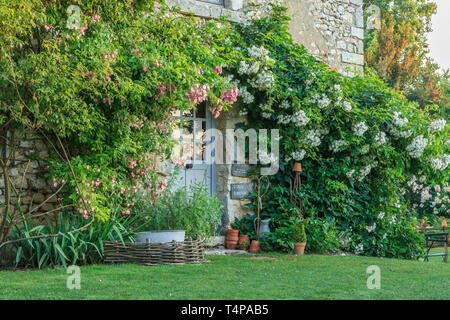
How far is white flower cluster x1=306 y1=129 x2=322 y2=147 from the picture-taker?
7.59 m

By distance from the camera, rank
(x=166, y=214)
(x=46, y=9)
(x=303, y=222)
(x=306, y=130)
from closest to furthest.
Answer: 1. (x=46, y=9)
2. (x=166, y=214)
3. (x=303, y=222)
4. (x=306, y=130)

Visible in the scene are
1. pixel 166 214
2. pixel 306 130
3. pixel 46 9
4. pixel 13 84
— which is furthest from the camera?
pixel 306 130

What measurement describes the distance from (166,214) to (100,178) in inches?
34.0

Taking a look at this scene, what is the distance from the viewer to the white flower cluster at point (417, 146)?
8109mm

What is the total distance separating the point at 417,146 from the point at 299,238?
2561mm

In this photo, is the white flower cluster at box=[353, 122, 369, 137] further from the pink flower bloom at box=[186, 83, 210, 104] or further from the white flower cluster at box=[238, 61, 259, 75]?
the pink flower bloom at box=[186, 83, 210, 104]

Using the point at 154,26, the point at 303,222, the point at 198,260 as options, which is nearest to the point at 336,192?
the point at 303,222

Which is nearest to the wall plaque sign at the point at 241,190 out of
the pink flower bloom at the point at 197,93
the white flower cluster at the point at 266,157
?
the white flower cluster at the point at 266,157

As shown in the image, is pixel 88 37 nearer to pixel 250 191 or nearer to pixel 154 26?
pixel 154 26

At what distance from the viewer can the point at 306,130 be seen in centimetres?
760

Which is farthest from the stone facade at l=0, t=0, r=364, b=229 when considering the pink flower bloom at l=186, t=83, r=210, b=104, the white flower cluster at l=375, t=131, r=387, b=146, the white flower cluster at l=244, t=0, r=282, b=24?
the pink flower bloom at l=186, t=83, r=210, b=104

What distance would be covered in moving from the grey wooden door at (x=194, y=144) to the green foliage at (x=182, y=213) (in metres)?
0.97

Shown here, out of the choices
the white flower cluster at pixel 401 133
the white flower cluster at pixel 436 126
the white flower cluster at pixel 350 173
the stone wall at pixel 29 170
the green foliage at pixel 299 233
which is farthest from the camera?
the white flower cluster at pixel 436 126

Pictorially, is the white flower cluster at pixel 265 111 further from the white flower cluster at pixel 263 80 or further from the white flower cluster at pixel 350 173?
the white flower cluster at pixel 350 173
